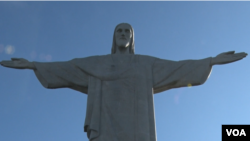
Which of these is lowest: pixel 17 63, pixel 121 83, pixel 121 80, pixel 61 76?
pixel 121 83

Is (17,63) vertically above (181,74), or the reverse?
(17,63)

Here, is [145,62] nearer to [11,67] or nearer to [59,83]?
[59,83]

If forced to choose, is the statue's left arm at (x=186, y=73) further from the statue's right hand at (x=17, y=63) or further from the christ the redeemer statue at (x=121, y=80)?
the statue's right hand at (x=17, y=63)

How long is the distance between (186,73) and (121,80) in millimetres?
2138

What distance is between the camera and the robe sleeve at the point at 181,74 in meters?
13.3

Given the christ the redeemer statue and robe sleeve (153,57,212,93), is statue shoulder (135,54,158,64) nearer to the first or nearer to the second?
the christ the redeemer statue

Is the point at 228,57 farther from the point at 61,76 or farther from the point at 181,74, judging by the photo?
the point at 61,76

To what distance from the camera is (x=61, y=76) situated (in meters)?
13.5

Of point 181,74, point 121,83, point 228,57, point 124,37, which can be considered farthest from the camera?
point 124,37

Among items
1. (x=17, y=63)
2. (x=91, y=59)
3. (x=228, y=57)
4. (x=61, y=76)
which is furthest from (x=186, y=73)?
(x=17, y=63)

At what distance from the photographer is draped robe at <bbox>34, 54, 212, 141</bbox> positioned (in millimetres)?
12141

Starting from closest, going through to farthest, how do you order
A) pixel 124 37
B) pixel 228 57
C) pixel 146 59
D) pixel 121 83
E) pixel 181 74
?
pixel 121 83 → pixel 228 57 → pixel 181 74 → pixel 146 59 → pixel 124 37

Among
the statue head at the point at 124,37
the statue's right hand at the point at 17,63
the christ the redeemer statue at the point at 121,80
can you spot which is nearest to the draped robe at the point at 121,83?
the christ the redeemer statue at the point at 121,80

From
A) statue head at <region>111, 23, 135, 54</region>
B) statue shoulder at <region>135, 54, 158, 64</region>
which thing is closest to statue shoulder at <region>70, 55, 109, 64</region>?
statue head at <region>111, 23, 135, 54</region>
